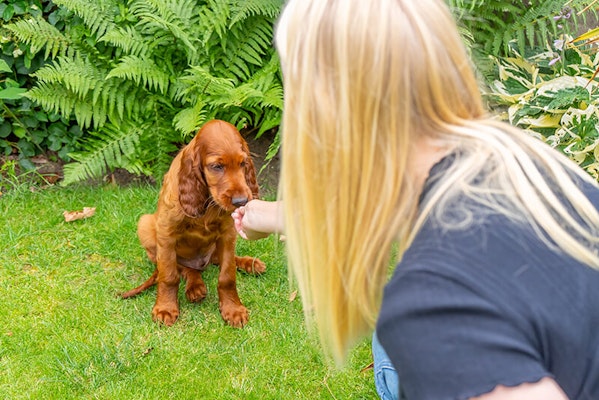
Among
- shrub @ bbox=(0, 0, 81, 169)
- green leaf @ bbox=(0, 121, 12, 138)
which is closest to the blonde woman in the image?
shrub @ bbox=(0, 0, 81, 169)

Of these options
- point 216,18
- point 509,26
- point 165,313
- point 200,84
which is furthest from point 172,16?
point 509,26

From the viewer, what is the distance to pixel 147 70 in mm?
5164

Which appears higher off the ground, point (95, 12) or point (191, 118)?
point (95, 12)

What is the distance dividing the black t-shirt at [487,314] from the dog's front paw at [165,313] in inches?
102

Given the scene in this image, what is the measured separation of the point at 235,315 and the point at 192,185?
32.4 inches

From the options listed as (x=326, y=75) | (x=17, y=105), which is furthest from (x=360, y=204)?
(x=17, y=105)

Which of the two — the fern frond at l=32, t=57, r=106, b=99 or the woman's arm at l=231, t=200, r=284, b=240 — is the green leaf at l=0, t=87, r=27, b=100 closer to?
the fern frond at l=32, t=57, r=106, b=99

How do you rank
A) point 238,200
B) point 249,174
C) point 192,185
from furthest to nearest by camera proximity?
point 249,174
point 192,185
point 238,200

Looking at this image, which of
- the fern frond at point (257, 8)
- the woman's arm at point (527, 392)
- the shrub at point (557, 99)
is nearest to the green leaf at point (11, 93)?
the fern frond at point (257, 8)

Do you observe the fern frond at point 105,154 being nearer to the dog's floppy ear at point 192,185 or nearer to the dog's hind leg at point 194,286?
the dog's hind leg at point 194,286

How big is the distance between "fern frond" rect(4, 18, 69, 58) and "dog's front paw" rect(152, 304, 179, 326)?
8.04ft

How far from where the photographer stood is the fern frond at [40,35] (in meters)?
5.22

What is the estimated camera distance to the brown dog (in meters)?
3.60

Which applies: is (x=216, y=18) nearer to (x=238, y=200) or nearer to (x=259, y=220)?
(x=238, y=200)
